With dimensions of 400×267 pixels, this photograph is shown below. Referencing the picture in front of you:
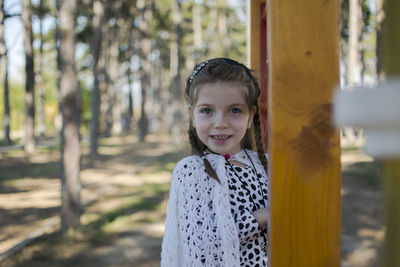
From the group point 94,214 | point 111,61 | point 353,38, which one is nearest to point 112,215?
point 94,214

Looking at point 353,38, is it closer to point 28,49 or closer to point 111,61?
point 28,49

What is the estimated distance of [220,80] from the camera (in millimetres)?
1655

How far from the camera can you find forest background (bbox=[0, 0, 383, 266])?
5.48 meters

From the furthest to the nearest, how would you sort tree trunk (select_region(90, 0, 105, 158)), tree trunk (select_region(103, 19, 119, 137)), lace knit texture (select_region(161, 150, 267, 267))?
tree trunk (select_region(103, 19, 119, 137))
tree trunk (select_region(90, 0, 105, 158))
lace knit texture (select_region(161, 150, 267, 267))

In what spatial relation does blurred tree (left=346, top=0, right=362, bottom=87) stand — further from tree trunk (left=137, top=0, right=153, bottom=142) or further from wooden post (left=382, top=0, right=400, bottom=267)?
wooden post (left=382, top=0, right=400, bottom=267)

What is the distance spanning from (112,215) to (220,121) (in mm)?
5335

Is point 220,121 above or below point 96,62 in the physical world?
below

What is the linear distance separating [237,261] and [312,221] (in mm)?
468

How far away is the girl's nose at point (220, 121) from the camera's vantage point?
1.62 m

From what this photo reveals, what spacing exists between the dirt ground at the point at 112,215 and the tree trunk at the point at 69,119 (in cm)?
39

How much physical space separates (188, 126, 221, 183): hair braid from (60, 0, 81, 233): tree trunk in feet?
12.9

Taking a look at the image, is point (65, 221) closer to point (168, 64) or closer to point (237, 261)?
point (237, 261)

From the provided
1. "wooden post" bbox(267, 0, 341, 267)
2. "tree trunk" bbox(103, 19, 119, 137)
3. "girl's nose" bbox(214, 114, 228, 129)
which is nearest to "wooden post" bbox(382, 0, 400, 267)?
"wooden post" bbox(267, 0, 341, 267)

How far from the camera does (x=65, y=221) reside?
548 cm
